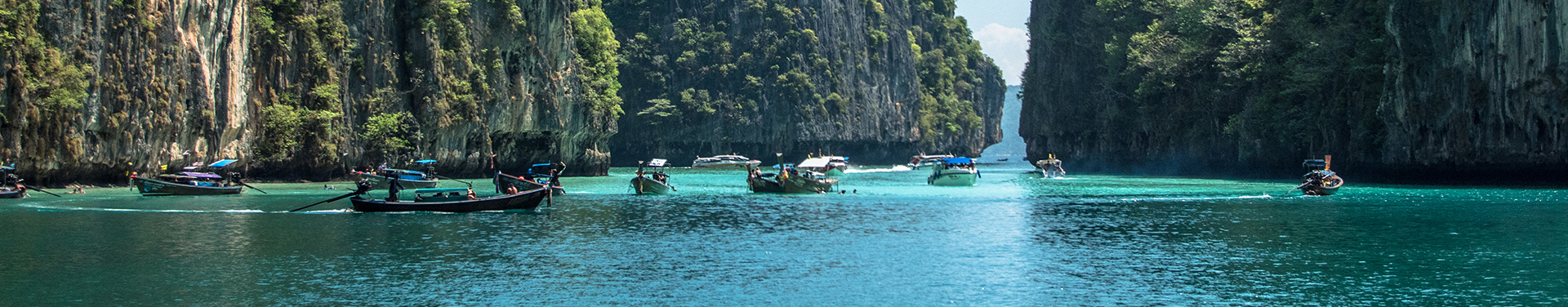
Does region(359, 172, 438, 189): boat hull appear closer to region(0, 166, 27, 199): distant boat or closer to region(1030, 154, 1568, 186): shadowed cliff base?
region(0, 166, 27, 199): distant boat

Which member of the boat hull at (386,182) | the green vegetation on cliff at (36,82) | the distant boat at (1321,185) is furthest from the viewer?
the boat hull at (386,182)

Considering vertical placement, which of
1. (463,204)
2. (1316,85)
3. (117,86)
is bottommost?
(463,204)

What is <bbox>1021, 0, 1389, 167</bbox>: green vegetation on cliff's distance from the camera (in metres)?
64.3

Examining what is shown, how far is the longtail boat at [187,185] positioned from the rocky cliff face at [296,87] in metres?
1.72

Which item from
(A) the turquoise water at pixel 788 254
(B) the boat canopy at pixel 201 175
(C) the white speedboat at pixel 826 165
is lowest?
(A) the turquoise water at pixel 788 254

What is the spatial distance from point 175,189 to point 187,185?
0.88m

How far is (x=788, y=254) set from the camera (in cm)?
2703

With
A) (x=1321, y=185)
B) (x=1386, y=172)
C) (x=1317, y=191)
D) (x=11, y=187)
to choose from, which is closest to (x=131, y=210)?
(x=11, y=187)

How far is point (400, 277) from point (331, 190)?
3352cm

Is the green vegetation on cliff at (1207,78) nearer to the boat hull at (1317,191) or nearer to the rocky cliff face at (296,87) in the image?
the boat hull at (1317,191)

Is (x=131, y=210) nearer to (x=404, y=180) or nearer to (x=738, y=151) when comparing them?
(x=404, y=180)

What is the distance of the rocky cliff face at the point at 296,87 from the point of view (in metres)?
45.0

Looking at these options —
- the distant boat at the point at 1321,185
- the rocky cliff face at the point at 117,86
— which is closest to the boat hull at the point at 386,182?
the rocky cliff face at the point at 117,86

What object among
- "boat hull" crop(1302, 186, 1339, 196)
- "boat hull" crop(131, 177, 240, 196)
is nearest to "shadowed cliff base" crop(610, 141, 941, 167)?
"boat hull" crop(1302, 186, 1339, 196)
